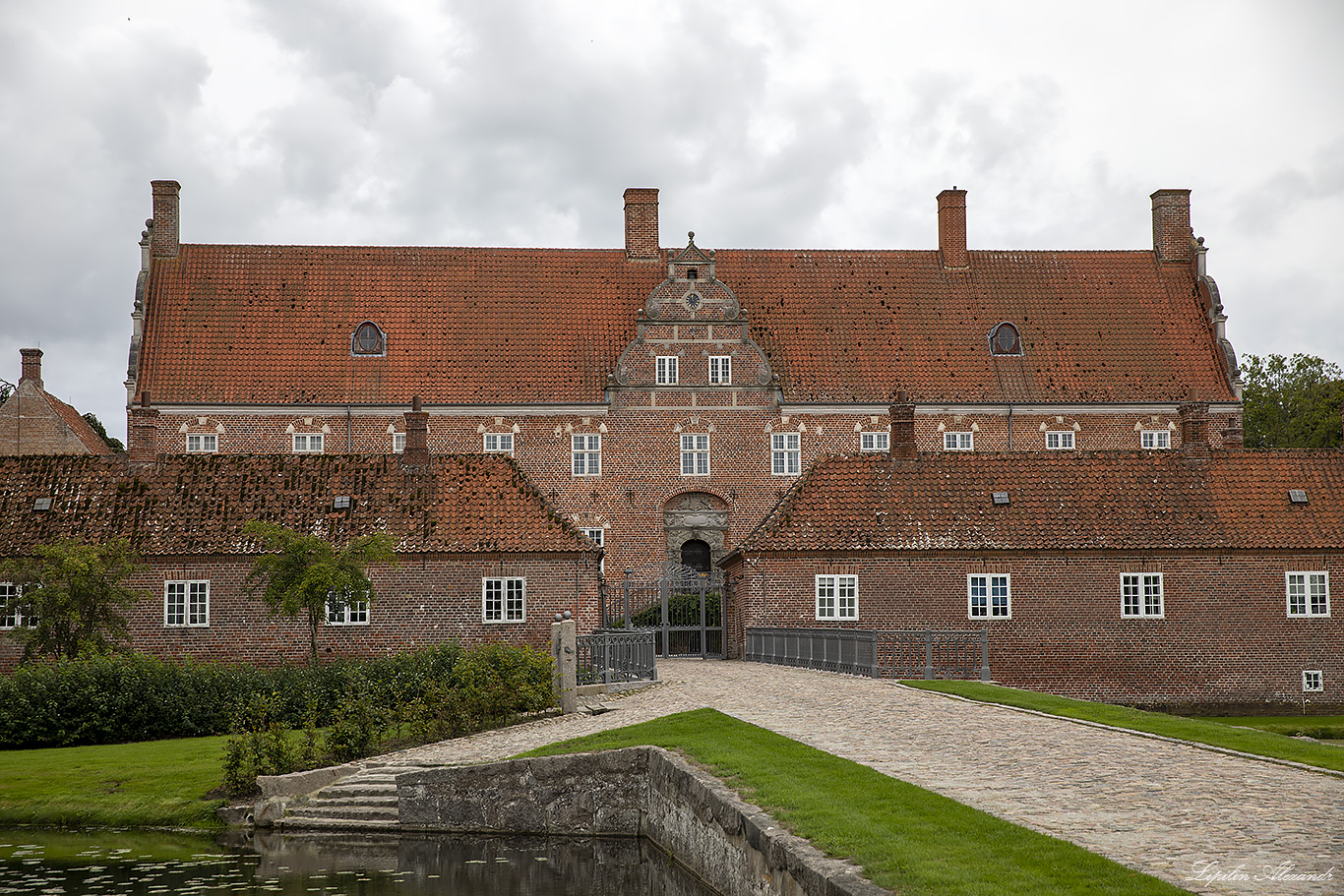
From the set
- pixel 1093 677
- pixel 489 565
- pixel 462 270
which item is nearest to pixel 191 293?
pixel 462 270

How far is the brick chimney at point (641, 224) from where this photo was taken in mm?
44156

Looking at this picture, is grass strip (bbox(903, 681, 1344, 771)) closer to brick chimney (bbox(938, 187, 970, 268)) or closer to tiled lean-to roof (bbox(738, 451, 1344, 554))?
tiled lean-to roof (bbox(738, 451, 1344, 554))

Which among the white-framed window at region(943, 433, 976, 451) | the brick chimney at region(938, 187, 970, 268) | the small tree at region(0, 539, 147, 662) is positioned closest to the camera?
the small tree at region(0, 539, 147, 662)

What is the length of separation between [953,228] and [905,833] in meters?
37.7

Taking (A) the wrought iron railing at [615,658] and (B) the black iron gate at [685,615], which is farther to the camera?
(B) the black iron gate at [685,615]

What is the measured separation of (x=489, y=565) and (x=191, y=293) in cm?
1766

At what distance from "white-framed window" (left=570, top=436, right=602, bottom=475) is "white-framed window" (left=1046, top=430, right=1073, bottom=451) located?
45.0 feet

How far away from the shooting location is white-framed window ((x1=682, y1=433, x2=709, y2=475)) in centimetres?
4056

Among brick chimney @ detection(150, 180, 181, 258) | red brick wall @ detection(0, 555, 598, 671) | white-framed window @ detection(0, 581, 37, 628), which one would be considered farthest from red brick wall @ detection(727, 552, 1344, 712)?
brick chimney @ detection(150, 180, 181, 258)

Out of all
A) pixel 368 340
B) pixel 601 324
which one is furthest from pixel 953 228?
pixel 368 340

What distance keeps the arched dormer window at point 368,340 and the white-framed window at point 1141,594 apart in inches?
898

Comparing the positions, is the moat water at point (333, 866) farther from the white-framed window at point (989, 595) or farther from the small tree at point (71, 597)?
the white-framed window at point (989, 595)

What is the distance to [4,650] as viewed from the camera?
2853cm

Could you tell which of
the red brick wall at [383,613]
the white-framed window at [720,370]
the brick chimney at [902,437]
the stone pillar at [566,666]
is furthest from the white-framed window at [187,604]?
the white-framed window at [720,370]
